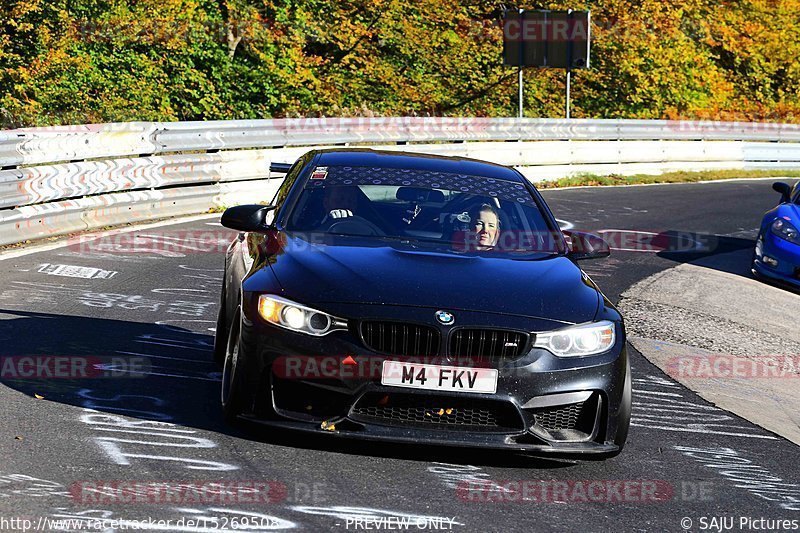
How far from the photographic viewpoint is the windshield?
7238 mm

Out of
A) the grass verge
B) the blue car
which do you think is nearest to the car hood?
the blue car

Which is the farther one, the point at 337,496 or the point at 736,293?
the point at 736,293

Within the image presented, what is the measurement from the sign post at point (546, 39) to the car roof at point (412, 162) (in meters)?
23.2

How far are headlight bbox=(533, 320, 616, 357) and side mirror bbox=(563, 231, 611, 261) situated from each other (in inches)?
42.7

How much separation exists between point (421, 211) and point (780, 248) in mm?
7544

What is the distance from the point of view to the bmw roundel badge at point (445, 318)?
587 centimetres

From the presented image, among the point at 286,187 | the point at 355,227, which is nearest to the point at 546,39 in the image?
the point at 286,187

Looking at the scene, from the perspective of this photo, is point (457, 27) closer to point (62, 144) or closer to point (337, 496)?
point (62, 144)

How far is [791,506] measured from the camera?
19.0 feet

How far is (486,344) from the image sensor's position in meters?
5.91

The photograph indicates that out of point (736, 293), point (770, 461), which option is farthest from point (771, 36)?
point (770, 461)

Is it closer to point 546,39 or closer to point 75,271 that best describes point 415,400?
point 75,271

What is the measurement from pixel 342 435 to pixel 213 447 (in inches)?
24.9

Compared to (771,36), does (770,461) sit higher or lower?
higher
